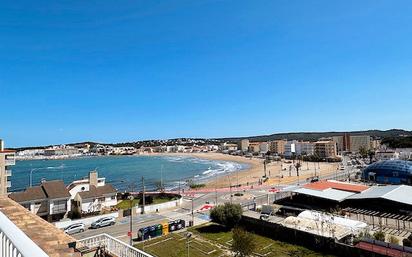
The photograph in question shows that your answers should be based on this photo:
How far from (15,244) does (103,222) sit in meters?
37.7

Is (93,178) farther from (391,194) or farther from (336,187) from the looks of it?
(391,194)

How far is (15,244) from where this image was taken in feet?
7.14

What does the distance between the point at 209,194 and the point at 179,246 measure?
29.9 metres

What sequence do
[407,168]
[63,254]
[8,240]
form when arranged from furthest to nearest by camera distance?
[407,168] → [63,254] → [8,240]

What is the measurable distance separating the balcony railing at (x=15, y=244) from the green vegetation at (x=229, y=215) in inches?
1248

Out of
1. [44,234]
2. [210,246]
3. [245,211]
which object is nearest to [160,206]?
[245,211]

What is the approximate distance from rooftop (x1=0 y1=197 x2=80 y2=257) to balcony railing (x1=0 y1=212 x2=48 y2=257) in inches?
69.9

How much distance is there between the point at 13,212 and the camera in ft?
21.7

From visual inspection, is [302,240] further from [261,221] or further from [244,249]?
[244,249]

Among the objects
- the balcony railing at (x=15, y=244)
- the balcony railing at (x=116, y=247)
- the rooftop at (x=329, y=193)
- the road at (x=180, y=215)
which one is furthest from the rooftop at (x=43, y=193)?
the balcony railing at (x=15, y=244)

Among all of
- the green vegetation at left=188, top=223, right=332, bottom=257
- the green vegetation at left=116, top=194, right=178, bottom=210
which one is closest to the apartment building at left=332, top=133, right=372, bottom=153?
the green vegetation at left=116, top=194, right=178, bottom=210

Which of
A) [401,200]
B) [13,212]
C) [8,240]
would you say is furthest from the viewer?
[401,200]

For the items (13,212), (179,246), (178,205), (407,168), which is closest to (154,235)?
(179,246)

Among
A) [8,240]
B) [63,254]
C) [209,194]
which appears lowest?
[209,194]
